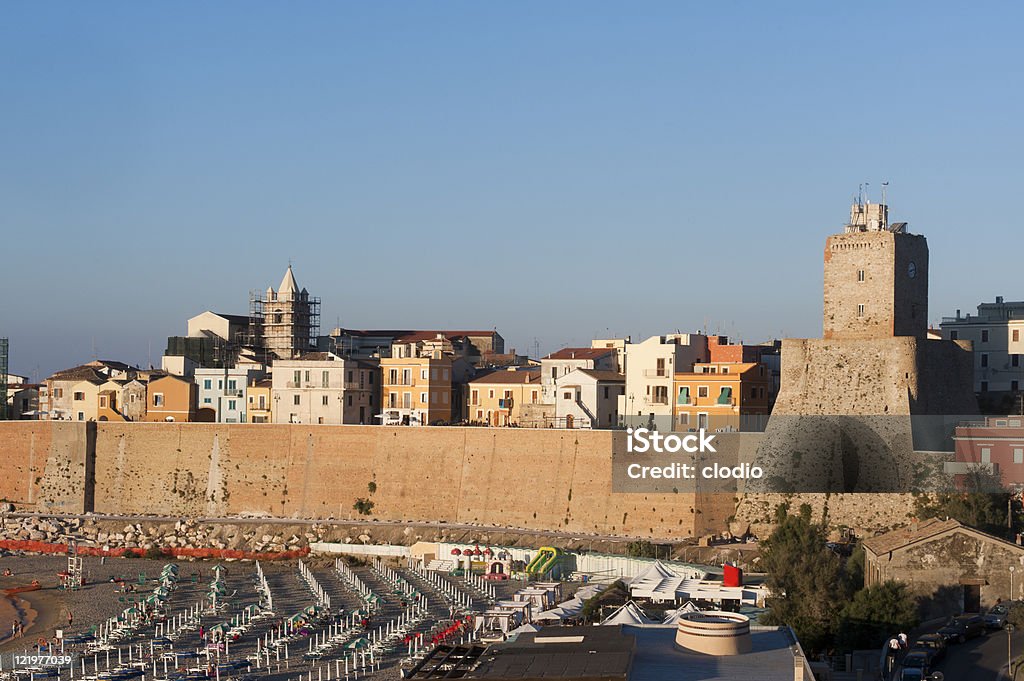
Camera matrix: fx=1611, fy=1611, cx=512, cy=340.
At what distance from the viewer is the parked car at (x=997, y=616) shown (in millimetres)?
36469

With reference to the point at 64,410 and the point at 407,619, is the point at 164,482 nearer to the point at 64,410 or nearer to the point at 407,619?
the point at 64,410

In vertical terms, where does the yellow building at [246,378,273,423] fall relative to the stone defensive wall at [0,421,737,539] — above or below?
above

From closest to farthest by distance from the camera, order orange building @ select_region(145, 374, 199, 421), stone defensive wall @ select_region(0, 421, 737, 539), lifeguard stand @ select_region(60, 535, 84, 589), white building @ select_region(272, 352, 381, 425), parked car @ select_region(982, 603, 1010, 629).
→ parked car @ select_region(982, 603, 1010, 629) < lifeguard stand @ select_region(60, 535, 84, 589) < stone defensive wall @ select_region(0, 421, 737, 539) < white building @ select_region(272, 352, 381, 425) < orange building @ select_region(145, 374, 199, 421)

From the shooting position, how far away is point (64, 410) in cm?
7850

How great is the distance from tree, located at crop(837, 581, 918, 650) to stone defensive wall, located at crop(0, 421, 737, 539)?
18268mm

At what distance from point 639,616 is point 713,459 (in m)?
21.6

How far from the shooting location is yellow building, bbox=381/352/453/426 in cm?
7256

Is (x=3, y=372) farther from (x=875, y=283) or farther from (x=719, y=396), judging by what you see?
(x=875, y=283)

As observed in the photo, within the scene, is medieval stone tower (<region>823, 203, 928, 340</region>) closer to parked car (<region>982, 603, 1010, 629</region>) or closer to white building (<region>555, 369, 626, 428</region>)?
white building (<region>555, 369, 626, 428</region>)

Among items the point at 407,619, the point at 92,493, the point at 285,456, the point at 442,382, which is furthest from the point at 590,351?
the point at 407,619

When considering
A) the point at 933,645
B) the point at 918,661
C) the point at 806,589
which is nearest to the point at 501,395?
the point at 806,589

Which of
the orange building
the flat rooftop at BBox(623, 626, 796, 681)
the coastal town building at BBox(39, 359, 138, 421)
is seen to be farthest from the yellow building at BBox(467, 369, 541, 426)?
the flat rooftop at BBox(623, 626, 796, 681)

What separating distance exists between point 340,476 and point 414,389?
30.9 feet

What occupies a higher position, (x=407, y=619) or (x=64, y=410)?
(x=64, y=410)
